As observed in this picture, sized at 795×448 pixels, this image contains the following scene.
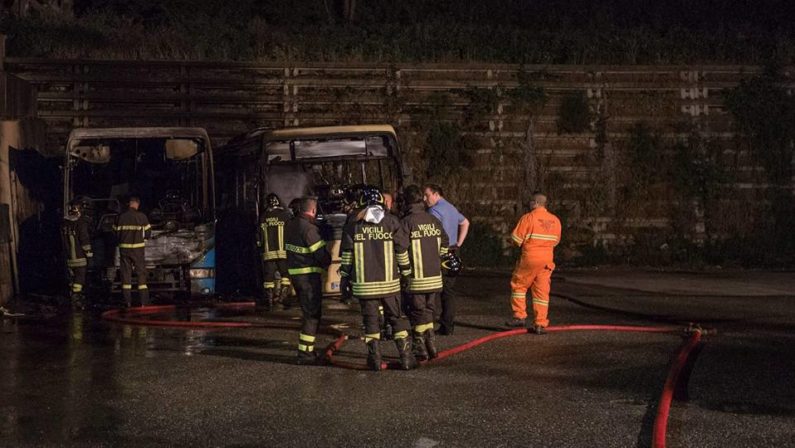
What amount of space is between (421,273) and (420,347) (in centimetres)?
74

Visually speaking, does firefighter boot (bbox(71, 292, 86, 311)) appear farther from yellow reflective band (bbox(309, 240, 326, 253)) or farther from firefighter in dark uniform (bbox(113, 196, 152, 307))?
yellow reflective band (bbox(309, 240, 326, 253))

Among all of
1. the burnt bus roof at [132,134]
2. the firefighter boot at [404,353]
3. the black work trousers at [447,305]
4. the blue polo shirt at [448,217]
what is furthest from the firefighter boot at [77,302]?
the firefighter boot at [404,353]

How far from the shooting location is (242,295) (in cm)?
1972

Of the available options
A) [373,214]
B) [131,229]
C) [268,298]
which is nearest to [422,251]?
[373,214]

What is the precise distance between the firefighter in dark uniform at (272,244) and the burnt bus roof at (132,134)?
7.48 ft

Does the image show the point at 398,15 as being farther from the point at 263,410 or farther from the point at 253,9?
the point at 263,410

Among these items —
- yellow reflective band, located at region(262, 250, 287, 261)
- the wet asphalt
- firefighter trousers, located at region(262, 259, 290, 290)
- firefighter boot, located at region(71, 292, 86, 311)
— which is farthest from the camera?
firefighter boot, located at region(71, 292, 86, 311)

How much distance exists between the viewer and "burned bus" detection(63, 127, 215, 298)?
1756 cm

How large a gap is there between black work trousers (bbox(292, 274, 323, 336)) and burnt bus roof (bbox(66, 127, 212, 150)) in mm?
7528

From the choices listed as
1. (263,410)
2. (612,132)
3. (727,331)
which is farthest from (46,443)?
(612,132)

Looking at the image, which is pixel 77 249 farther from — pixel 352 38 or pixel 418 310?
pixel 352 38

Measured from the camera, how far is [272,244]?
16656mm

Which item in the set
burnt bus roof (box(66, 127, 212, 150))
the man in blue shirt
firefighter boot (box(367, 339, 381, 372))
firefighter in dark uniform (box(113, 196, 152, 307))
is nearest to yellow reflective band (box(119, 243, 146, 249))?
firefighter in dark uniform (box(113, 196, 152, 307))

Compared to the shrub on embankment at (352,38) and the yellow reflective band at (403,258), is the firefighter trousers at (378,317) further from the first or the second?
the shrub on embankment at (352,38)
